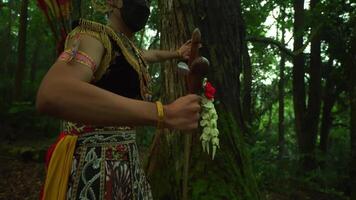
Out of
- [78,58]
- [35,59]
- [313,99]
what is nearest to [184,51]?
[78,58]

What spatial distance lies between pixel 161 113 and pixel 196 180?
1.88m

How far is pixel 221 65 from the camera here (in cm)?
382

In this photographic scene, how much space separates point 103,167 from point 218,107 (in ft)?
Answer: 5.67

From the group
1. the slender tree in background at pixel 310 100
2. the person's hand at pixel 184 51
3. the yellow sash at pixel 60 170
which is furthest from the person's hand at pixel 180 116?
the slender tree in background at pixel 310 100

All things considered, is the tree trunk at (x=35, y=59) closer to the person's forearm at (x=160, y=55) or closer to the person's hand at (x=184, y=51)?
the person's forearm at (x=160, y=55)

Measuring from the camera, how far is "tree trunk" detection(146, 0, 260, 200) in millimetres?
3613

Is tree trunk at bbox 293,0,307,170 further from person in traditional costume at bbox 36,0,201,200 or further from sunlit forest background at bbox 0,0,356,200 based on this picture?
person in traditional costume at bbox 36,0,201,200

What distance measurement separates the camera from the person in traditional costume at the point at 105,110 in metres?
1.71

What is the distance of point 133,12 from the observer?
7.62 ft

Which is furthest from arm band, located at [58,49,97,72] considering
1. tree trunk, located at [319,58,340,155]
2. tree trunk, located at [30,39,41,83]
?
tree trunk, located at [30,39,41,83]

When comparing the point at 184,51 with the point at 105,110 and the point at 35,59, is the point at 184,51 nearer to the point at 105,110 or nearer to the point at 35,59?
the point at 105,110

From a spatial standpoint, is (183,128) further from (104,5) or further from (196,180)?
(196,180)

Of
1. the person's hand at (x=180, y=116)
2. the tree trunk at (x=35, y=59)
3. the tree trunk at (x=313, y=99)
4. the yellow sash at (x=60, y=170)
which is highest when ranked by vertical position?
the tree trunk at (x=35, y=59)

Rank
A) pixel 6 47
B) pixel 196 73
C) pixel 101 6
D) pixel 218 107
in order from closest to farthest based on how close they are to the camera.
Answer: pixel 196 73 < pixel 101 6 < pixel 218 107 < pixel 6 47
